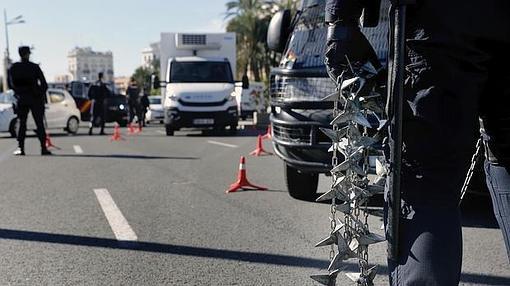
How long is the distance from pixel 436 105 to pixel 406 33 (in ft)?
0.69

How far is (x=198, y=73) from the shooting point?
1706cm

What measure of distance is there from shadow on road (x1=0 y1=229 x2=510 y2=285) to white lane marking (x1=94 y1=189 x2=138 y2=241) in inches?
6.3

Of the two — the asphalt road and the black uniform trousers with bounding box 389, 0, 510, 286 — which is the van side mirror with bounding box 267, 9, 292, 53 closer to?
the asphalt road

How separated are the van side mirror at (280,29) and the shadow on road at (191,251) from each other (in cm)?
258

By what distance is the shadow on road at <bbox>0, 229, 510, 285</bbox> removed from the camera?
344 centimetres

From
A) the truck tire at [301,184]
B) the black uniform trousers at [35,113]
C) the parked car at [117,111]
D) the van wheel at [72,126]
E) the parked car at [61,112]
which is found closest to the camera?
the truck tire at [301,184]

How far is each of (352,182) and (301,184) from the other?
416cm

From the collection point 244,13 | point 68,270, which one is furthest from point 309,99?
point 244,13

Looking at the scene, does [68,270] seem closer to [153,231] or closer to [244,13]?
[153,231]

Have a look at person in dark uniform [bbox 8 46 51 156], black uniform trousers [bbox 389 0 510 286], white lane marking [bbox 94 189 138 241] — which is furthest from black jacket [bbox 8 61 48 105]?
black uniform trousers [bbox 389 0 510 286]

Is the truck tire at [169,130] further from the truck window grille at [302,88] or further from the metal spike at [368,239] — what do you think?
the metal spike at [368,239]

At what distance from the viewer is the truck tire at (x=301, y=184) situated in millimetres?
5898

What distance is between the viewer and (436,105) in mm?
1565

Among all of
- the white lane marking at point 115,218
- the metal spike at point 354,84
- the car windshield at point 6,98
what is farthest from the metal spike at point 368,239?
the car windshield at point 6,98
